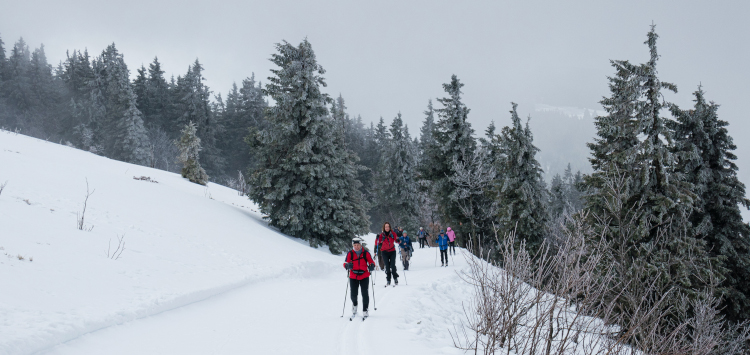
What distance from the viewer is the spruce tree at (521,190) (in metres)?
21.0

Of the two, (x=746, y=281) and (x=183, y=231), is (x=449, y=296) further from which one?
(x=746, y=281)

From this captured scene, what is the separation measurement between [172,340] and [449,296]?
8280 mm

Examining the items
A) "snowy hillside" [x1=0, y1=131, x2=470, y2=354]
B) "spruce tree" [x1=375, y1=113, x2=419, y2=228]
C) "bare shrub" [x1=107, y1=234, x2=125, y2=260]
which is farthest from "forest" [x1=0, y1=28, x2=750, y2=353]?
"spruce tree" [x1=375, y1=113, x2=419, y2=228]

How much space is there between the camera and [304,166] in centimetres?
1816

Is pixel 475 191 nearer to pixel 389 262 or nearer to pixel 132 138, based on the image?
pixel 389 262

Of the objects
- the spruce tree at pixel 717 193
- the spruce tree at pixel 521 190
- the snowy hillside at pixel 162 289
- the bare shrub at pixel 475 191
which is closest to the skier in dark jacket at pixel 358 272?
the snowy hillside at pixel 162 289

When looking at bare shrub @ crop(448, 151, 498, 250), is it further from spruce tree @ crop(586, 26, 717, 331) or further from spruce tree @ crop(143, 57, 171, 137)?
spruce tree @ crop(143, 57, 171, 137)

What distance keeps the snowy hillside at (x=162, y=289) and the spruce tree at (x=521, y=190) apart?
8.16 meters

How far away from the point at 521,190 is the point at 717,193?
8286mm

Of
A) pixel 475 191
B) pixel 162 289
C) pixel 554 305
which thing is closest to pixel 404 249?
pixel 475 191

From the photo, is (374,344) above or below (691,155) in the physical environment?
below

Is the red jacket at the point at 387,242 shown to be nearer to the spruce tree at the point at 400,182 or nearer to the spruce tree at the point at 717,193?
the spruce tree at the point at 717,193

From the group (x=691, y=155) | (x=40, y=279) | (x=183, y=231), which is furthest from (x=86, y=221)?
(x=691, y=155)

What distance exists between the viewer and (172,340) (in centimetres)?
643
